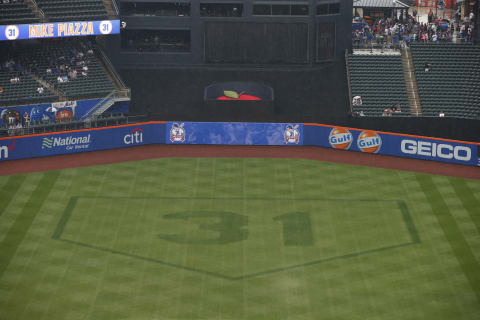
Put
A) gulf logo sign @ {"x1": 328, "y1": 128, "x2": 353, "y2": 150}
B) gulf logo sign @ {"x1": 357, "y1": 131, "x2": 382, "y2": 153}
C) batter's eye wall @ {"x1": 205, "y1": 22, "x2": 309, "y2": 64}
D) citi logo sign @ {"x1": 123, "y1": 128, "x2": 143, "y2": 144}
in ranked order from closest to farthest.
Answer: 1. gulf logo sign @ {"x1": 357, "y1": 131, "x2": 382, "y2": 153}
2. gulf logo sign @ {"x1": 328, "y1": 128, "x2": 353, "y2": 150}
3. citi logo sign @ {"x1": 123, "y1": 128, "x2": 143, "y2": 144}
4. batter's eye wall @ {"x1": 205, "y1": 22, "x2": 309, "y2": 64}

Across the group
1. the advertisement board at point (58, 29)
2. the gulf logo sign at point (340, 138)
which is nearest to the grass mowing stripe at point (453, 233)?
the gulf logo sign at point (340, 138)

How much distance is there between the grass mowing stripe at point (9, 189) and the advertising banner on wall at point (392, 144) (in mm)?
19481

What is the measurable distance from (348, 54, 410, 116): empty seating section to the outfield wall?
7210mm

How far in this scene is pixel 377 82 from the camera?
59.6m

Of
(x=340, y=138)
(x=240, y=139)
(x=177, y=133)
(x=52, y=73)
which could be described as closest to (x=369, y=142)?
(x=340, y=138)

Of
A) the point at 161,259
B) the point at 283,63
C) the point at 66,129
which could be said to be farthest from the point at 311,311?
the point at 283,63

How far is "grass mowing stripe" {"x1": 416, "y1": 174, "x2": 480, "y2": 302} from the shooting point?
34469 mm

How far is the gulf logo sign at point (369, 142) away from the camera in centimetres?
4978

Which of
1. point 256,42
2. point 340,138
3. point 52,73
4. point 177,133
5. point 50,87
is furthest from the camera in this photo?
point 256,42

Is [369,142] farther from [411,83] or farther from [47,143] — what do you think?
[47,143]

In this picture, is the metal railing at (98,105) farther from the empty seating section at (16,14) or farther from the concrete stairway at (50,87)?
the empty seating section at (16,14)

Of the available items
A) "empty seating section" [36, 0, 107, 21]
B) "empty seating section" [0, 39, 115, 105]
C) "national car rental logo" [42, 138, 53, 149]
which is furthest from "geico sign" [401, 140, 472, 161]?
"empty seating section" [36, 0, 107, 21]

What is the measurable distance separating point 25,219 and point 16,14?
21668 millimetres

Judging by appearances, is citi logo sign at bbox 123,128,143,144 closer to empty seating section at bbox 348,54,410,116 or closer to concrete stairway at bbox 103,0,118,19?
concrete stairway at bbox 103,0,118,19
